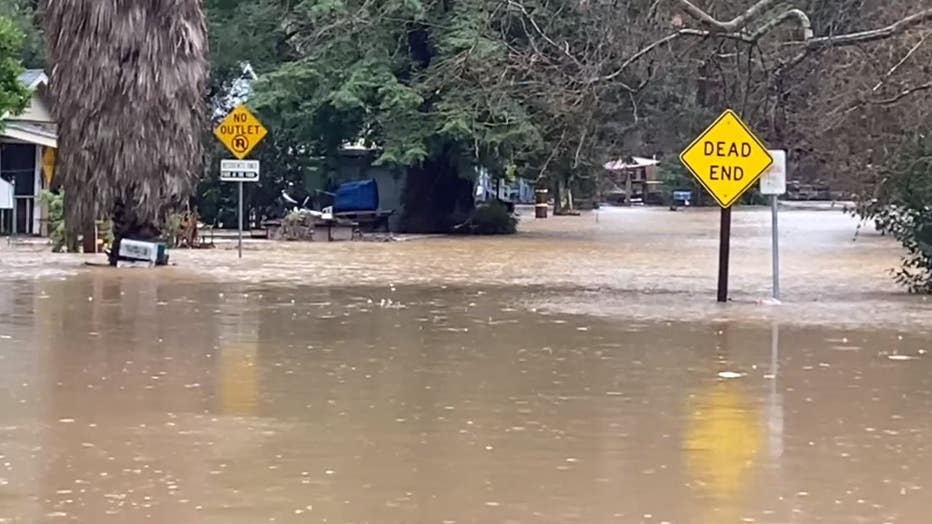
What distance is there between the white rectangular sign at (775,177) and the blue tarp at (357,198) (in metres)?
29.5

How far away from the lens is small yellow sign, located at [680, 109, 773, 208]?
2119cm

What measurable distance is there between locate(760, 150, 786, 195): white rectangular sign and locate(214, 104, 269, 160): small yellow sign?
593 inches

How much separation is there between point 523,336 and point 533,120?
24.3 metres

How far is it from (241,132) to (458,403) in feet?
75.0

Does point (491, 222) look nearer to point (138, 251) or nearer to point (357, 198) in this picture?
point (357, 198)

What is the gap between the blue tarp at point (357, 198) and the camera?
50.7 meters

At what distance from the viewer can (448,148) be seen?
45062 millimetres

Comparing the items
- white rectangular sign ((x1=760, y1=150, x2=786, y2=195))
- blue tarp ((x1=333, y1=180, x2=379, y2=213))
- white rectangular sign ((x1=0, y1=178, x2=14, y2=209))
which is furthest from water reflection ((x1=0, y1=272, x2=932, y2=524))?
blue tarp ((x1=333, y1=180, x2=379, y2=213))

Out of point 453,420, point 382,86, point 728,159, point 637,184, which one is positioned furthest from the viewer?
point 637,184

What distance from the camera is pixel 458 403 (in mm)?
12438

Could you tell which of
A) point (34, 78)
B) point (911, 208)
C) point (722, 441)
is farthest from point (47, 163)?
point (722, 441)

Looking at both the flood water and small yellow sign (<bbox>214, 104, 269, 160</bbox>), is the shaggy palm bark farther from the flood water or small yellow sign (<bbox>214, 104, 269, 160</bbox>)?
small yellow sign (<bbox>214, 104, 269, 160</bbox>)

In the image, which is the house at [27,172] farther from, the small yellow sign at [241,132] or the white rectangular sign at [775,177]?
the white rectangular sign at [775,177]

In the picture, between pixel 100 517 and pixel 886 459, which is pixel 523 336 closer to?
pixel 886 459
